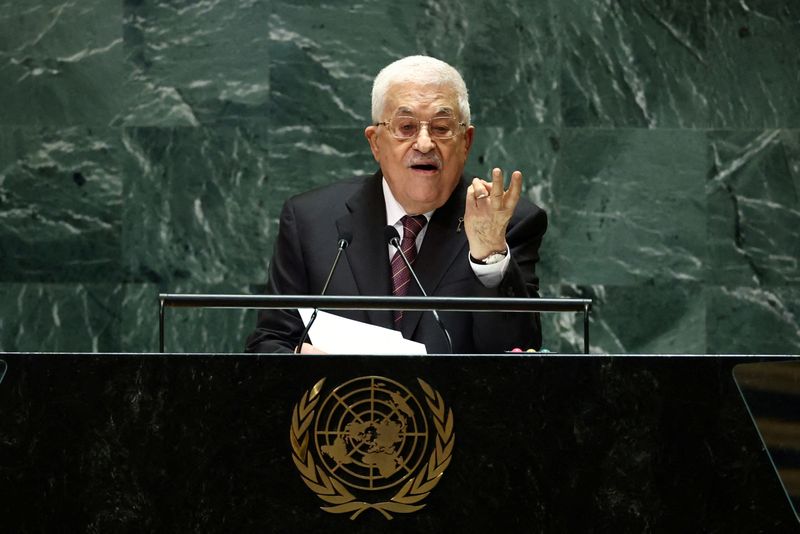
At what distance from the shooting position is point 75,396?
1.93 meters

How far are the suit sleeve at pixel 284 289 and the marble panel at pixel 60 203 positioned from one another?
1672 millimetres

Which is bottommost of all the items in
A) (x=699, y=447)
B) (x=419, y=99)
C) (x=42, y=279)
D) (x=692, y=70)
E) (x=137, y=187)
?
(x=42, y=279)

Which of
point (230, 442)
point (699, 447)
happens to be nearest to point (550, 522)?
point (699, 447)

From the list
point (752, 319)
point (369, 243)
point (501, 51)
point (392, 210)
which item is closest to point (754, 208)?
point (752, 319)

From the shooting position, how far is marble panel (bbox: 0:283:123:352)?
493 centimetres

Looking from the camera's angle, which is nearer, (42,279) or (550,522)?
(550,522)

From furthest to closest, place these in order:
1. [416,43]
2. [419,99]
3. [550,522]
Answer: [416,43]
[419,99]
[550,522]

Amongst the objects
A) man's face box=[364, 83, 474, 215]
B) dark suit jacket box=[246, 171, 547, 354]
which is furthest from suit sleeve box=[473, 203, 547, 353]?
man's face box=[364, 83, 474, 215]

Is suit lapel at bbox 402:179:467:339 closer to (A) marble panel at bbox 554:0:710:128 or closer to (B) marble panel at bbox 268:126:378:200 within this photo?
(B) marble panel at bbox 268:126:378:200

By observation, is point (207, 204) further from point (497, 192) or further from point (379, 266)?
point (497, 192)

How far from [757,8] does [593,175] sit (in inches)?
39.8

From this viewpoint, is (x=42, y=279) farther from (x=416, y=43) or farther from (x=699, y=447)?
(x=699, y=447)

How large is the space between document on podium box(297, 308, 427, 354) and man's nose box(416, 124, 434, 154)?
0.79 meters

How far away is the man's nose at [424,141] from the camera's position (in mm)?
3311
